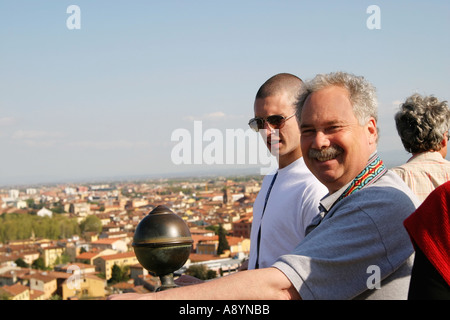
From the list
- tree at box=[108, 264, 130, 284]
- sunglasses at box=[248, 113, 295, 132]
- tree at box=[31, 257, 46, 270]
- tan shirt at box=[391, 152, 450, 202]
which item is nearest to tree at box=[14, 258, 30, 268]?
tree at box=[31, 257, 46, 270]

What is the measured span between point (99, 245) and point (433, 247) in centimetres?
6280

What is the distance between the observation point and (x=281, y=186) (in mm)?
2449

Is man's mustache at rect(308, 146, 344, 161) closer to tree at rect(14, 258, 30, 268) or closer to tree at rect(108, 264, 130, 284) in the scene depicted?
tree at rect(108, 264, 130, 284)

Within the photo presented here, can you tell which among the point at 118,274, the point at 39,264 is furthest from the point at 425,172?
the point at 39,264

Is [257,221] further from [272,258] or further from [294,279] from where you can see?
[294,279]

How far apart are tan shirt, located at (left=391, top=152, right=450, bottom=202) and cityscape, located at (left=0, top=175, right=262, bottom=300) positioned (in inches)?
742

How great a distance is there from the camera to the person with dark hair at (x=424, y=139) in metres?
2.67

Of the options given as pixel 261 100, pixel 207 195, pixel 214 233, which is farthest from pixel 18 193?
pixel 261 100

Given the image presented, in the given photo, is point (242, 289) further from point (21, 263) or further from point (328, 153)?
point (21, 263)

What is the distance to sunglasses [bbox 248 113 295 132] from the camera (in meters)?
2.62

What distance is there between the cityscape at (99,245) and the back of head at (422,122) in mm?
18865

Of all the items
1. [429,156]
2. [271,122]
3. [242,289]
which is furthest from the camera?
[429,156]

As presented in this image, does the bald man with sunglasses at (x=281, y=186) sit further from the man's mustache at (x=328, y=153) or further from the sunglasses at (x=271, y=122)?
the man's mustache at (x=328, y=153)
